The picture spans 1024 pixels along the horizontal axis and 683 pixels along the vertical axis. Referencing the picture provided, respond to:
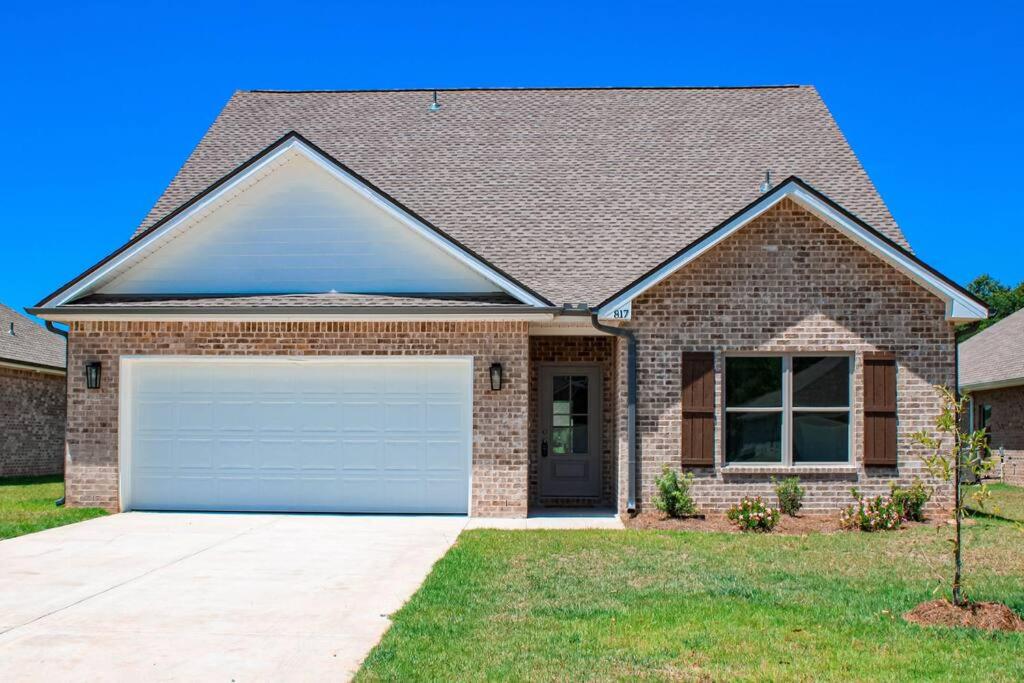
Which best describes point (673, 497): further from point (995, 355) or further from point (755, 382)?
point (995, 355)

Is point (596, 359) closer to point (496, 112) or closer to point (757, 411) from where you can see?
point (757, 411)

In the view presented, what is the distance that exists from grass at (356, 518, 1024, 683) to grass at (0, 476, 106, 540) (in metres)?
5.73

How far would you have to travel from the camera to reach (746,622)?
7.45 metres

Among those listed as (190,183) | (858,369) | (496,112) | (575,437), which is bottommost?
(575,437)

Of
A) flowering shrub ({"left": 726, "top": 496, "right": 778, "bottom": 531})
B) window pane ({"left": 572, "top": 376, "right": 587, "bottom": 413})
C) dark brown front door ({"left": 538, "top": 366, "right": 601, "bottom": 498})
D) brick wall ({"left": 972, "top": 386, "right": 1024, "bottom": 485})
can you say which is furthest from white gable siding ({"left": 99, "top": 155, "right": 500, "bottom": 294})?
brick wall ({"left": 972, "top": 386, "right": 1024, "bottom": 485})

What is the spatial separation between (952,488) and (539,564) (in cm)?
717

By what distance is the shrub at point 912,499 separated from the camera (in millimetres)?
13289

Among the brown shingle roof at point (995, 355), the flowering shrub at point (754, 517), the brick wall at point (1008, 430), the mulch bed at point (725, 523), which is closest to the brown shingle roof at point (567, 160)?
the mulch bed at point (725, 523)

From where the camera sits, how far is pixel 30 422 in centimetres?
2309

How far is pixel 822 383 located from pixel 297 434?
761 centimetres

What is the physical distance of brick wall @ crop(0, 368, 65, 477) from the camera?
22.1 meters

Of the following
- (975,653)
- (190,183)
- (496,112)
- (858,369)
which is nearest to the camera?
(975,653)

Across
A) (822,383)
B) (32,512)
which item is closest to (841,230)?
(822,383)

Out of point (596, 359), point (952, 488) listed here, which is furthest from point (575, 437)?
point (952, 488)
